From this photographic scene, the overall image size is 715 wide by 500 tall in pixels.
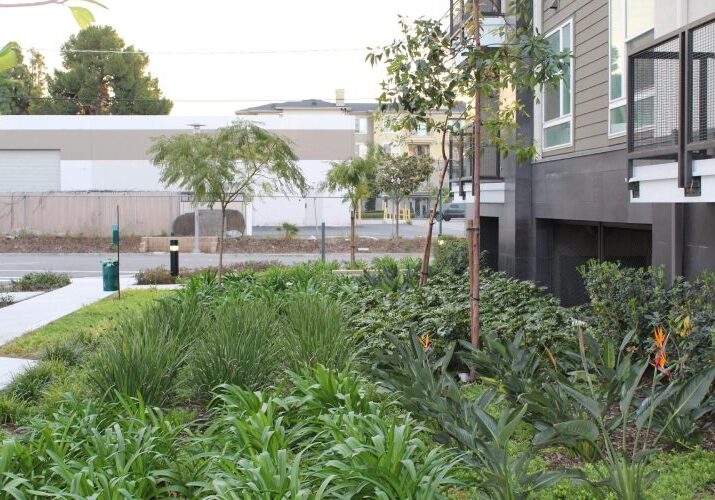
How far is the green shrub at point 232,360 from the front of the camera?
802 centimetres

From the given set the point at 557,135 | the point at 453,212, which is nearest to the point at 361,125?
the point at 453,212

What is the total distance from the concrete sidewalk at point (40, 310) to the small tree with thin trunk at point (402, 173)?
2022 cm

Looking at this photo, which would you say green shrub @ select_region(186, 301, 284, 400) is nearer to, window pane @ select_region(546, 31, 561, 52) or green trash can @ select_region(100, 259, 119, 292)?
window pane @ select_region(546, 31, 561, 52)

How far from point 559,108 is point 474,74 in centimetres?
513

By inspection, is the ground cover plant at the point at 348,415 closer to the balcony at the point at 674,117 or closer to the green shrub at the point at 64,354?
the green shrub at the point at 64,354

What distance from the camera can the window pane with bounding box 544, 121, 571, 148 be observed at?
548 inches

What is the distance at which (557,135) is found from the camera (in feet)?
47.3

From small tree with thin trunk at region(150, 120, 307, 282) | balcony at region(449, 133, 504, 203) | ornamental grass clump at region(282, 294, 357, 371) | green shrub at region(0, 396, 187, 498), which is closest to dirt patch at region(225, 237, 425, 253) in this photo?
small tree with thin trunk at region(150, 120, 307, 282)

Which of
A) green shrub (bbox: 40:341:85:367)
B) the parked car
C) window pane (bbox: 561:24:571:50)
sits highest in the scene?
window pane (bbox: 561:24:571:50)

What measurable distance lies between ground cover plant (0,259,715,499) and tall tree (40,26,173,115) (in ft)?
178

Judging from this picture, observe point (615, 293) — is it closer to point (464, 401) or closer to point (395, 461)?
point (464, 401)

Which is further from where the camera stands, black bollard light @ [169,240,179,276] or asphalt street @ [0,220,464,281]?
asphalt street @ [0,220,464,281]

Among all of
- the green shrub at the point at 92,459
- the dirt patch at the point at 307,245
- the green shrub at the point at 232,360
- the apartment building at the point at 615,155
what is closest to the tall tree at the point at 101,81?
the dirt patch at the point at 307,245

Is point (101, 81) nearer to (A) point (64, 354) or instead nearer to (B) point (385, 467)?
(A) point (64, 354)
